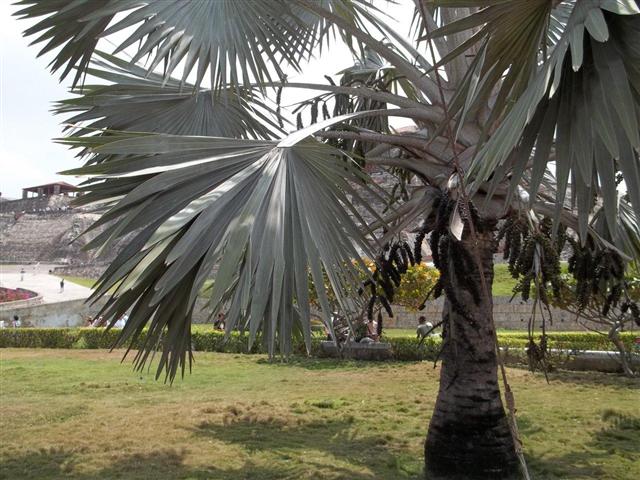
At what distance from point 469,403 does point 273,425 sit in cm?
253

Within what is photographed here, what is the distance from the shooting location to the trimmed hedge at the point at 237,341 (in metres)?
12.8

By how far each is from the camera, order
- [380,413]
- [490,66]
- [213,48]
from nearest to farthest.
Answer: [490,66], [213,48], [380,413]

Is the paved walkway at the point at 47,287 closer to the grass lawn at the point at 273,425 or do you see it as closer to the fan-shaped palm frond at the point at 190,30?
the grass lawn at the point at 273,425

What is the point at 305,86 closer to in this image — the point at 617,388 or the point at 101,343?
the point at 617,388


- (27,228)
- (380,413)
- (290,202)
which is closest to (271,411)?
(380,413)

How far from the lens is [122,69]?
198 inches

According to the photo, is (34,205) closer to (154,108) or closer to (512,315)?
(512,315)

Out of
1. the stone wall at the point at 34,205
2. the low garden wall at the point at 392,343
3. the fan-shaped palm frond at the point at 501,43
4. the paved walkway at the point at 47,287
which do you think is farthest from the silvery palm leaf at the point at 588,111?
the stone wall at the point at 34,205

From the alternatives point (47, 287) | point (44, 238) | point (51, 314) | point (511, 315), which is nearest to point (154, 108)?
point (511, 315)

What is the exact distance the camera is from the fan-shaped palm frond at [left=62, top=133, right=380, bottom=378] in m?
2.84

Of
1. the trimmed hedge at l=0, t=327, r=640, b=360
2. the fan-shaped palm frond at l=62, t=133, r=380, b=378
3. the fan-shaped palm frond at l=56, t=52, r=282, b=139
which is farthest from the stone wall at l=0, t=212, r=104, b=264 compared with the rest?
the fan-shaped palm frond at l=62, t=133, r=380, b=378

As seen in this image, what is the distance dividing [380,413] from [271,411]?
1.23 metres

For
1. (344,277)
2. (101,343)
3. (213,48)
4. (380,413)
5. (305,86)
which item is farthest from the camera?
(101,343)

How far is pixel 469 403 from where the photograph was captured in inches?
184
